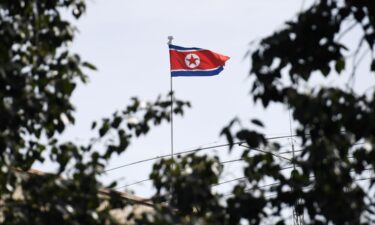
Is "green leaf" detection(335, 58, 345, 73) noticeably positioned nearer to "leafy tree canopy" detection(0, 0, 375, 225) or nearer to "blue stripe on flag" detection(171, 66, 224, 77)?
"leafy tree canopy" detection(0, 0, 375, 225)

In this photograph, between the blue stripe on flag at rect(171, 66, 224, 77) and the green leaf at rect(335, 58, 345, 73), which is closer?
the green leaf at rect(335, 58, 345, 73)

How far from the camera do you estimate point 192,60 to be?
2761cm

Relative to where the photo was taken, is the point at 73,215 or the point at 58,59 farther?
the point at 58,59

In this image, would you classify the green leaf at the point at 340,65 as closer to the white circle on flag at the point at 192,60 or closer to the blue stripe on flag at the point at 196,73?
the blue stripe on flag at the point at 196,73

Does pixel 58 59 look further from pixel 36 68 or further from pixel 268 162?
pixel 268 162

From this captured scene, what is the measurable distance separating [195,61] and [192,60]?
0.18 m

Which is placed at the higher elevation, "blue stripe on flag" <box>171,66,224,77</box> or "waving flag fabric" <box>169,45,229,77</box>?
"waving flag fabric" <box>169,45,229,77</box>

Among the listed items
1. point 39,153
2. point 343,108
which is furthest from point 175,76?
point 343,108

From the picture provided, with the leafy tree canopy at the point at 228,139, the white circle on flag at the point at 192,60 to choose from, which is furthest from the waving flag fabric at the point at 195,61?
the leafy tree canopy at the point at 228,139

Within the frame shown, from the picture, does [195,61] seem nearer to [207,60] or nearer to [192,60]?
[192,60]

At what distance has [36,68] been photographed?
24.2ft

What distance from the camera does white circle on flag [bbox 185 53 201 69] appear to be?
27391 mm

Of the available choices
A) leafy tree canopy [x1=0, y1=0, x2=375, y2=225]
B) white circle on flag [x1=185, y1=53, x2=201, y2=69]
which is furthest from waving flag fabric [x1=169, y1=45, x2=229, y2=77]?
leafy tree canopy [x1=0, y1=0, x2=375, y2=225]

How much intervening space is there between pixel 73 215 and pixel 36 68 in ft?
6.18
